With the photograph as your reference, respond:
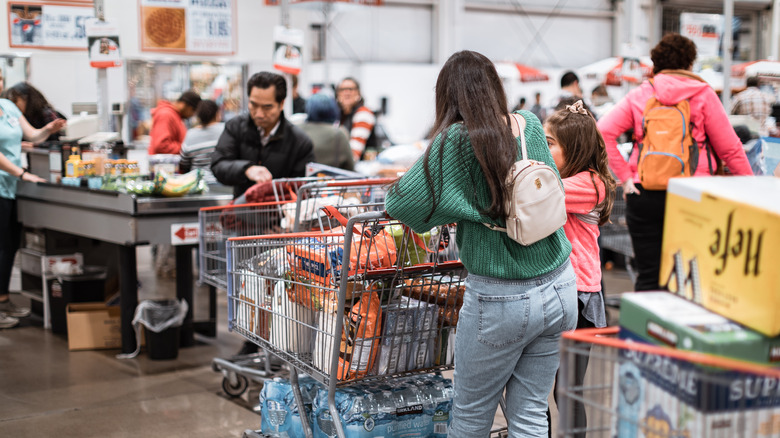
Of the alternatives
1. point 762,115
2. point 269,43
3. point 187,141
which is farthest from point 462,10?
point 187,141

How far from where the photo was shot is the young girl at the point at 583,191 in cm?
296

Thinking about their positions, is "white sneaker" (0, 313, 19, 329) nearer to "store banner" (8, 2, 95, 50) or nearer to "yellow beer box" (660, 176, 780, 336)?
"store banner" (8, 2, 95, 50)

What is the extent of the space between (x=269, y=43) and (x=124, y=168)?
5.03 m

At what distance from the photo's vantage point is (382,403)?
312 centimetres

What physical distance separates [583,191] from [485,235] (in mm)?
692

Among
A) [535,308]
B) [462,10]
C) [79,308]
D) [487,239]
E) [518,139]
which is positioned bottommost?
[79,308]

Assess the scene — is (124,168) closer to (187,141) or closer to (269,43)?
(187,141)

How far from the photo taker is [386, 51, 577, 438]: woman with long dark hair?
2.33 meters

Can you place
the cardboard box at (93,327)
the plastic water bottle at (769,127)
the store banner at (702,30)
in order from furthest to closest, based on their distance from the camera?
1. the store banner at (702,30)
2. the plastic water bottle at (769,127)
3. the cardboard box at (93,327)

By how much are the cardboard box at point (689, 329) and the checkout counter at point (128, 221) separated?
3.70m

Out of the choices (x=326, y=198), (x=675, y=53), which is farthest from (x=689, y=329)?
(x=675, y=53)

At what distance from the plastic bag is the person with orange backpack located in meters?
2.81

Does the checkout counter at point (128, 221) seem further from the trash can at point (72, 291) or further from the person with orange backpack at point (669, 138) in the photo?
the person with orange backpack at point (669, 138)

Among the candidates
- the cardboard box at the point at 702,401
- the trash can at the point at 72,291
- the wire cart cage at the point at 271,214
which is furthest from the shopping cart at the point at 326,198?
the trash can at the point at 72,291
